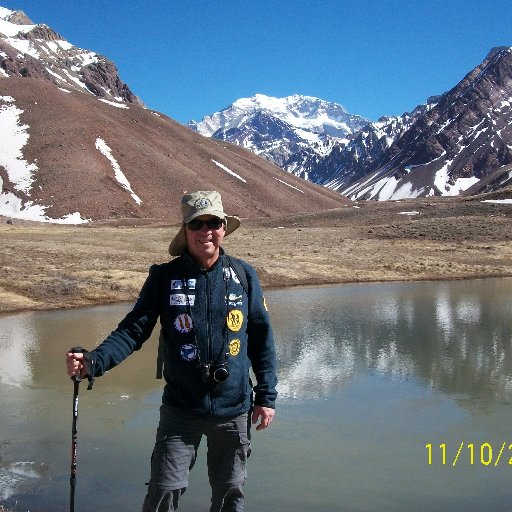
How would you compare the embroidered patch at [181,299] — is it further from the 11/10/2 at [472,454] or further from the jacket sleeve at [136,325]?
the 11/10/2 at [472,454]

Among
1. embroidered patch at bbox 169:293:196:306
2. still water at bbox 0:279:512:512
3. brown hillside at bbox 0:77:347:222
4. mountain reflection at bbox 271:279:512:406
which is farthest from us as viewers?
brown hillside at bbox 0:77:347:222

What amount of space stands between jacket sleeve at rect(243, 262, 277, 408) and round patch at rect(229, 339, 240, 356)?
0.26 metres

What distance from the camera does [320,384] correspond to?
48.4 feet

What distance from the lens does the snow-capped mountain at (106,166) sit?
108062 millimetres

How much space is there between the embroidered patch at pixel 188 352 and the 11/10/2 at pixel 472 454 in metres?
5.51

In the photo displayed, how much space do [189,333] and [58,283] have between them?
1109 inches

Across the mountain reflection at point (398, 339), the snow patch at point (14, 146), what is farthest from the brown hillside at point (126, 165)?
the mountain reflection at point (398, 339)

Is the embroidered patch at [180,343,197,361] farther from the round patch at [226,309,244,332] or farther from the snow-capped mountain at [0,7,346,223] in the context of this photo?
the snow-capped mountain at [0,7,346,223]

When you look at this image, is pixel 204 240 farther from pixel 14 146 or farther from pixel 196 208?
pixel 14 146

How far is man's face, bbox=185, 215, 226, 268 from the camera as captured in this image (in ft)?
19.2

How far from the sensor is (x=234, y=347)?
582 centimetres

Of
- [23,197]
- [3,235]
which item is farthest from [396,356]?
[23,197]

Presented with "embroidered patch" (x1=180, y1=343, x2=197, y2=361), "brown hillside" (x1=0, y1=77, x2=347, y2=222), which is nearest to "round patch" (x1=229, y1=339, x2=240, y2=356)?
"embroidered patch" (x1=180, y1=343, x2=197, y2=361)

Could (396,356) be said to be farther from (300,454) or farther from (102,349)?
(102,349)
